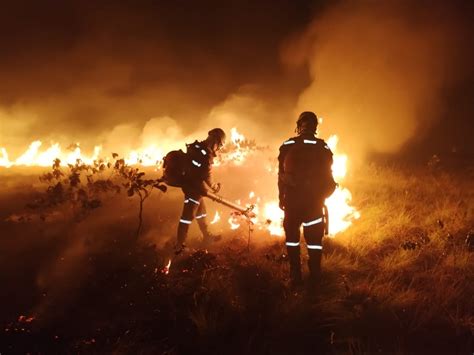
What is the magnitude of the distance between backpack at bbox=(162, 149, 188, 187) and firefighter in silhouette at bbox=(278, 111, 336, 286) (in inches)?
73.8

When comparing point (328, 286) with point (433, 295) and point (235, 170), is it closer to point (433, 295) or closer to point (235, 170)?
point (433, 295)

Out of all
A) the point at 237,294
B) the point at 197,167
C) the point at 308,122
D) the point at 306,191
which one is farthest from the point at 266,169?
the point at 237,294

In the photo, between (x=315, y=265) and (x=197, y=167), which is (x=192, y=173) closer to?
(x=197, y=167)

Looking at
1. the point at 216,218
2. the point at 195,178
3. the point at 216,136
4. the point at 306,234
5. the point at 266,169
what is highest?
the point at 266,169

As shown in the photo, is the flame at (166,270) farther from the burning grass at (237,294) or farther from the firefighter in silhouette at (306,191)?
the firefighter in silhouette at (306,191)

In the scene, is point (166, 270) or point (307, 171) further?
point (166, 270)

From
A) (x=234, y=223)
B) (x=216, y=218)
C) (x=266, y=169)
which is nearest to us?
(x=234, y=223)

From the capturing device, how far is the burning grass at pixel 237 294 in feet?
11.5

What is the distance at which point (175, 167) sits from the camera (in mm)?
5637

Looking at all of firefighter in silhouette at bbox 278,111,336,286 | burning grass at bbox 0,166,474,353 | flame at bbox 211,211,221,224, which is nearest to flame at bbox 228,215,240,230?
burning grass at bbox 0,166,474,353

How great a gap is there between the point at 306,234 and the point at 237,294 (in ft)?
3.73

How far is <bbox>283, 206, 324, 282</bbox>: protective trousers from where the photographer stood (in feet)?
14.6

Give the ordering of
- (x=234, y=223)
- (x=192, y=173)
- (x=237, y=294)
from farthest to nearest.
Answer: (x=234, y=223) < (x=192, y=173) < (x=237, y=294)

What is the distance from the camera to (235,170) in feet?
36.2
